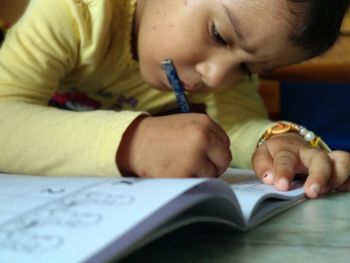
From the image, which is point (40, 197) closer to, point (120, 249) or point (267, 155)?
point (120, 249)

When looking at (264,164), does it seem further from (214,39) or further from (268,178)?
(214,39)

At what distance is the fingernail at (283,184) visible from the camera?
0.61 meters

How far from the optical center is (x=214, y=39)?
79 cm

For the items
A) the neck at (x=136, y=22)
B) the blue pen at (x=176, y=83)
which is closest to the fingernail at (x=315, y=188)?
the blue pen at (x=176, y=83)

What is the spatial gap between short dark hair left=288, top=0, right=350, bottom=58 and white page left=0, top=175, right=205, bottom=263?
1.30 ft

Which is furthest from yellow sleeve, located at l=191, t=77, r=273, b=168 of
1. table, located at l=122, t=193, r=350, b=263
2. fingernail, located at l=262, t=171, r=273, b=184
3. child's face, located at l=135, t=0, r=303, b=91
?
table, located at l=122, t=193, r=350, b=263

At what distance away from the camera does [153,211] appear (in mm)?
359

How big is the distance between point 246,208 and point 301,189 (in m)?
0.17

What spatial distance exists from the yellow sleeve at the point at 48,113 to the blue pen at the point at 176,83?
0.15 meters

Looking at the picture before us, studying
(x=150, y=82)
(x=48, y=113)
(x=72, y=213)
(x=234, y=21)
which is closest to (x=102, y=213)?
(x=72, y=213)

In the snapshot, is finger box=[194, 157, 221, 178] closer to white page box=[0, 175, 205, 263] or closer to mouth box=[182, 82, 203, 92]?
white page box=[0, 175, 205, 263]

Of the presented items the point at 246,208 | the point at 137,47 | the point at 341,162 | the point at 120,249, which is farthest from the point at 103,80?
the point at 120,249

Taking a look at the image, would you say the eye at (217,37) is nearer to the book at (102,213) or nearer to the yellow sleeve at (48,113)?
the yellow sleeve at (48,113)

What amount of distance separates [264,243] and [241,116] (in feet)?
2.19
